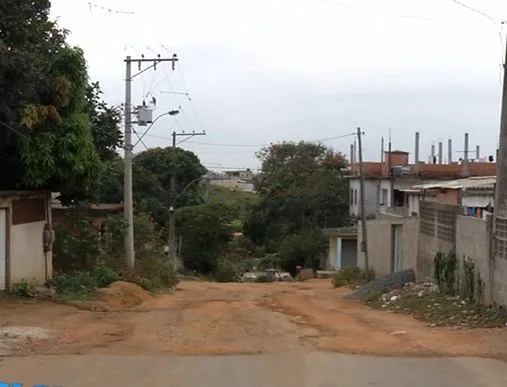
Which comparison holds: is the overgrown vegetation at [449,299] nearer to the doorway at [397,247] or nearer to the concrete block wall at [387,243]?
the concrete block wall at [387,243]

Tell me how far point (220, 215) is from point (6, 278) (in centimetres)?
3270

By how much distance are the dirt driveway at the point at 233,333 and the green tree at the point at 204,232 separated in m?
32.8

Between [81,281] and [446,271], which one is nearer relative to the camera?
[446,271]

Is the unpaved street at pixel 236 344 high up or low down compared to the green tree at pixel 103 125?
down

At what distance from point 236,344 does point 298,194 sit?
47.6m

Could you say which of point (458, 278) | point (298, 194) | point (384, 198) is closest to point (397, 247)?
point (458, 278)

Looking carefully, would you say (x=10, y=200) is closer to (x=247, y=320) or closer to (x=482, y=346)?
(x=247, y=320)

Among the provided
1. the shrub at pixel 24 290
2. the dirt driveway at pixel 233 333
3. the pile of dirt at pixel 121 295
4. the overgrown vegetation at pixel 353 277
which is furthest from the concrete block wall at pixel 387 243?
the shrub at pixel 24 290

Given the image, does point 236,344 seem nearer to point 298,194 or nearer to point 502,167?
point 502,167

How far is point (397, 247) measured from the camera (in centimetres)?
2875

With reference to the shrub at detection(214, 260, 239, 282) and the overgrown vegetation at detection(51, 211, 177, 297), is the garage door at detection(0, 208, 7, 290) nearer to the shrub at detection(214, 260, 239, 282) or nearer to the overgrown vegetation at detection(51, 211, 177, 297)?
the overgrown vegetation at detection(51, 211, 177, 297)

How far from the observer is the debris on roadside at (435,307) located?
14266mm

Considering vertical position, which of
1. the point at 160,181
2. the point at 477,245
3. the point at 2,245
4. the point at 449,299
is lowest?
the point at 449,299

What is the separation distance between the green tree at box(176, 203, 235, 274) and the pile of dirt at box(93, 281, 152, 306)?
88.0 ft
